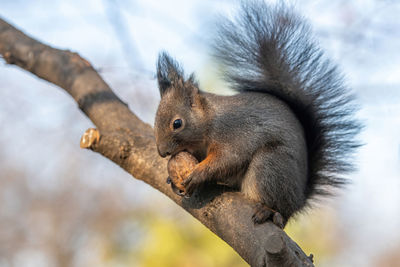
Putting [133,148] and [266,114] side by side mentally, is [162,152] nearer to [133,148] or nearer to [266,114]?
[133,148]

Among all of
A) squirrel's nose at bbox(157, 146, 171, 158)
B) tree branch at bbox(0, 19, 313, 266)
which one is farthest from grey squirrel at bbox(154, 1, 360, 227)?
tree branch at bbox(0, 19, 313, 266)

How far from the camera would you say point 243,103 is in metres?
2.63

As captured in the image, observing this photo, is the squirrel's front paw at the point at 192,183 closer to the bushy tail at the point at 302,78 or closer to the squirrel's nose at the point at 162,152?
the squirrel's nose at the point at 162,152

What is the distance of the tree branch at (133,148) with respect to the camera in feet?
5.41

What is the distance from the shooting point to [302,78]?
277cm

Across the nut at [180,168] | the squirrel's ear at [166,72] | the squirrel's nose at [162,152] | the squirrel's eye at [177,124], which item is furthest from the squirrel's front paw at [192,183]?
the squirrel's ear at [166,72]

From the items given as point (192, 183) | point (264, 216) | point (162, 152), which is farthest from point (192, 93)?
point (264, 216)

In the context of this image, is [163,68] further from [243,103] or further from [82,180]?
[82,180]

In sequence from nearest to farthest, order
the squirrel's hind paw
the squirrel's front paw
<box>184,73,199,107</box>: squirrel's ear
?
1. the squirrel's hind paw
2. the squirrel's front paw
3. <box>184,73,199,107</box>: squirrel's ear

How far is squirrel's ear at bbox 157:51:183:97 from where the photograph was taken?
2.67 m

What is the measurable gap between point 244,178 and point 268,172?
0.16 metres

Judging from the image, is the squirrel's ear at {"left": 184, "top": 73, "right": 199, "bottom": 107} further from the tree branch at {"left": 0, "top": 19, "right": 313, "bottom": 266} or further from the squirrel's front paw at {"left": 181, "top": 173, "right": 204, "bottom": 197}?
the squirrel's front paw at {"left": 181, "top": 173, "right": 204, "bottom": 197}

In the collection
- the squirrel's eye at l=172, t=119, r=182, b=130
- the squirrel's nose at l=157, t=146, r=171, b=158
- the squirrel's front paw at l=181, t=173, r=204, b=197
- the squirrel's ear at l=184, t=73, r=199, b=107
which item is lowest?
the squirrel's front paw at l=181, t=173, r=204, b=197

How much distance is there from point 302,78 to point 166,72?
2.90 ft
